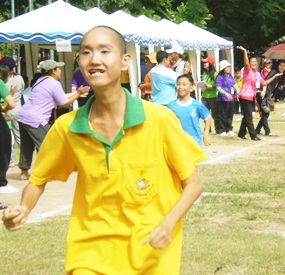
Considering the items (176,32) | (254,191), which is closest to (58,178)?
(254,191)

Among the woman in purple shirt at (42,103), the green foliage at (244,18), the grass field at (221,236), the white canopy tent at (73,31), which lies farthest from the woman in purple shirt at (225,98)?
the green foliage at (244,18)

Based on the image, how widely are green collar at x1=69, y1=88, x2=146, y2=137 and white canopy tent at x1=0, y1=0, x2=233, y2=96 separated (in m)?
14.5

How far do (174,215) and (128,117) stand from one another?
0.52m

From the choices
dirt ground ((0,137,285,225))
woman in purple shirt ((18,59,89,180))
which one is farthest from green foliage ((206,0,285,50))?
woman in purple shirt ((18,59,89,180))

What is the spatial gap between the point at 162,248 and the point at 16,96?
1348cm

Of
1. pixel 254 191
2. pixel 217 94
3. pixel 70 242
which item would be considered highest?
pixel 70 242

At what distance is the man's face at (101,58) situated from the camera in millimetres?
4191

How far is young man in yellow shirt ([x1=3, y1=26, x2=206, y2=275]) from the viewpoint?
4.24 metres

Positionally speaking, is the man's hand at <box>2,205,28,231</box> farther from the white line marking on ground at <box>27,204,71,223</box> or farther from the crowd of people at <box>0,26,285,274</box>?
the white line marking on ground at <box>27,204,71,223</box>

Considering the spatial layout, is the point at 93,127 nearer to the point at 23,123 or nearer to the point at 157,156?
the point at 157,156

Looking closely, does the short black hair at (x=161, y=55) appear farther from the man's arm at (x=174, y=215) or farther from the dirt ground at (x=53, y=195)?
the man's arm at (x=174, y=215)

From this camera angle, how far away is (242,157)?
53.6 feet

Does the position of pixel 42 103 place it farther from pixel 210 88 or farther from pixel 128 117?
pixel 210 88

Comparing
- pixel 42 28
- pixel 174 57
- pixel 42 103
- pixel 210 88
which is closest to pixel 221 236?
pixel 42 103
